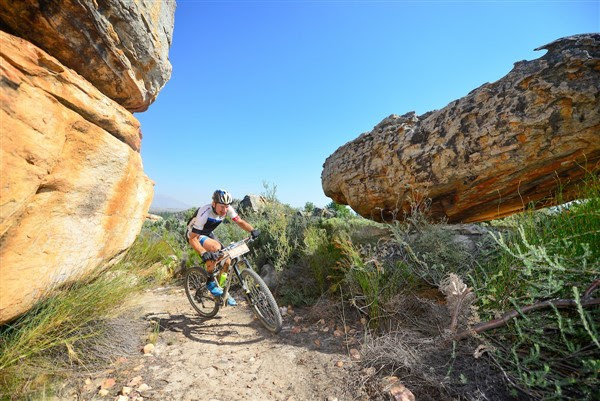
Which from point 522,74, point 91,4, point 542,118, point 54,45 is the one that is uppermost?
point 522,74

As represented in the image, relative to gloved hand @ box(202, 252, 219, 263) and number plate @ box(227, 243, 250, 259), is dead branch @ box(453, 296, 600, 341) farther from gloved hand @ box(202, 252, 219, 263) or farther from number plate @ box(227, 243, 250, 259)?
gloved hand @ box(202, 252, 219, 263)

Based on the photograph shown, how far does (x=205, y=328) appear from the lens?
441 centimetres

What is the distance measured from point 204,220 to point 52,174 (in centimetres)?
247

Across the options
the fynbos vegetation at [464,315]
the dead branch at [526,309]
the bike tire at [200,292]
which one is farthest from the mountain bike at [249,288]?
the dead branch at [526,309]

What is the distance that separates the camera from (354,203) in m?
6.14

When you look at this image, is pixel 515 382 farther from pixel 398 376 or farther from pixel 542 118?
pixel 542 118

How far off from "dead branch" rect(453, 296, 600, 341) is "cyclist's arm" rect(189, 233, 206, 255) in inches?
155

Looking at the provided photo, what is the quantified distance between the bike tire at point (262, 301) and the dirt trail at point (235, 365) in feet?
0.69

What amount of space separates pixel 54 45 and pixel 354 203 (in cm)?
556

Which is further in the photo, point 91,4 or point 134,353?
point 134,353

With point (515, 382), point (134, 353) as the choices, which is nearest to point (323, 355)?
point (515, 382)

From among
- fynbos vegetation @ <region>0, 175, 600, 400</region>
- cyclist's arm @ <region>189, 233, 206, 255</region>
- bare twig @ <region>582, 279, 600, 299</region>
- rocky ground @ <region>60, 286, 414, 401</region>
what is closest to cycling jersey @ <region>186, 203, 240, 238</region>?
cyclist's arm @ <region>189, 233, 206, 255</region>

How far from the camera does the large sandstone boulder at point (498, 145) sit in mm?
3479

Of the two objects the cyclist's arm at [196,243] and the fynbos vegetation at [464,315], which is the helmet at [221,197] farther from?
the fynbos vegetation at [464,315]
